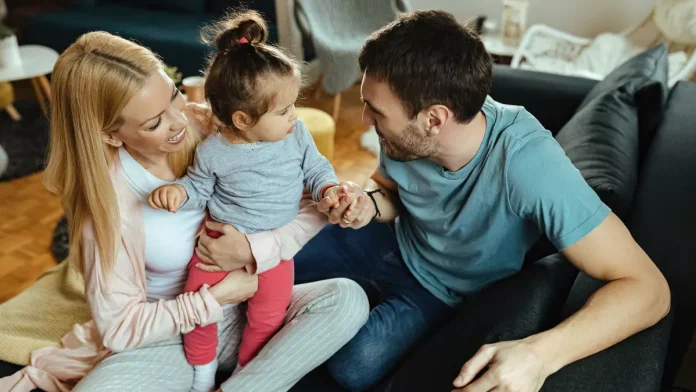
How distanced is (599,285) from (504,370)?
0.33 m

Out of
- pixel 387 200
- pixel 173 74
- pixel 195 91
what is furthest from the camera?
pixel 195 91

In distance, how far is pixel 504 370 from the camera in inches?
35.3

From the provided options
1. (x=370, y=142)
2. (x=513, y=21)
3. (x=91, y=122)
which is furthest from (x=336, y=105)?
(x=91, y=122)

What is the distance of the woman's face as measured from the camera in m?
1.07

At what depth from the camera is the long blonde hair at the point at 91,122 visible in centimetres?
104

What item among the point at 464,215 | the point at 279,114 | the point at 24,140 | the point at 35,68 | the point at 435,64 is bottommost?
the point at 24,140

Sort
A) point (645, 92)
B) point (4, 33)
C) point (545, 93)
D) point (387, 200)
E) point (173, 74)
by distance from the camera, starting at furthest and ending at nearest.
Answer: point (4, 33) → point (173, 74) → point (545, 93) → point (645, 92) → point (387, 200)

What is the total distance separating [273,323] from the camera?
50.8 inches

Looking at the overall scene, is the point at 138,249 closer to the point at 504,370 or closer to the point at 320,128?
the point at 504,370

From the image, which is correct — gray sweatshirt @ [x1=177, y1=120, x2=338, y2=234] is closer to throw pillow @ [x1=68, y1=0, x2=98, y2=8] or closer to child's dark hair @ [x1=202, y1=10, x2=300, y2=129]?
child's dark hair @ [x1=202, y1=10, x2=300, y2=129]

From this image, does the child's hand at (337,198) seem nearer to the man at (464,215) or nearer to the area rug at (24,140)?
the man at (464,215)

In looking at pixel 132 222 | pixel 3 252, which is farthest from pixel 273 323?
pixel 3 252

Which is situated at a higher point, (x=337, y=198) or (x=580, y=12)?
(x=337, y=198)

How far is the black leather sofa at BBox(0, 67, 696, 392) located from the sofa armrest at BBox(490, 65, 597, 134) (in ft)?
1.92
